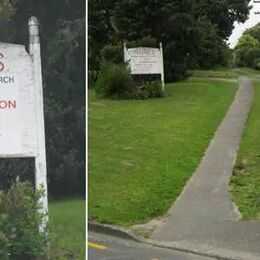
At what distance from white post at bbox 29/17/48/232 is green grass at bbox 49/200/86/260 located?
5cm

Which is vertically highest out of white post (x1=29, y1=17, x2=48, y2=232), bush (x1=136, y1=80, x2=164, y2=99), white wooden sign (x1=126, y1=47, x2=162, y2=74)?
white post (x1=29, y1=17, x2=48, y2=232)

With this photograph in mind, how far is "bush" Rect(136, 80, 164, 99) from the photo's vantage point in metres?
26.6

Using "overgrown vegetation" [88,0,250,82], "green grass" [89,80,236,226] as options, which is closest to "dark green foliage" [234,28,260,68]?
"overgrown vegetation" [88,0,250,82]

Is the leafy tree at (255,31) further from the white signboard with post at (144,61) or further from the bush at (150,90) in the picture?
the bush at (150,90)

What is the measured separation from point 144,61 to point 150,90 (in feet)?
4.27

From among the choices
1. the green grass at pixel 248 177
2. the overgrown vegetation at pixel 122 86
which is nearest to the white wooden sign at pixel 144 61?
the overgrown vegetation at pixel 122 86

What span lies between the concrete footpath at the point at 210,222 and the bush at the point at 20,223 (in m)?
4.45

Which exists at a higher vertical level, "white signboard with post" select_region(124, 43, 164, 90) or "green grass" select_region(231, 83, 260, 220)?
"white signboard with post" select_region(124, 43, 164, 90)

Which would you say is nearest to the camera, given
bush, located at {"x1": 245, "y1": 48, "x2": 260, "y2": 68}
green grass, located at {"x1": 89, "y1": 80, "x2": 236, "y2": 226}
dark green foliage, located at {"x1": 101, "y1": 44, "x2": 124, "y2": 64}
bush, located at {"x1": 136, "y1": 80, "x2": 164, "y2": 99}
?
green grass, located at {"x1": 89, "y1": 80, "x2": 236, "y2": 226}

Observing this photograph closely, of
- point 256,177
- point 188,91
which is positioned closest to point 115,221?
point 256,177

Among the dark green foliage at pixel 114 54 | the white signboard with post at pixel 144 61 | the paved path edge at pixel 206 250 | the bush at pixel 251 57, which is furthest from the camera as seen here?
the bush at pixel 251 57

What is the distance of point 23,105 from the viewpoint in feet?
9.80

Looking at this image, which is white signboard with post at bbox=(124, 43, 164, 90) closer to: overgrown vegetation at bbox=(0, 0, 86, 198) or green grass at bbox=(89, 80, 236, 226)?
green grass at bbox=(89, 80, 236, 226)

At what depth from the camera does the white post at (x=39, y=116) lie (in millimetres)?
3012
